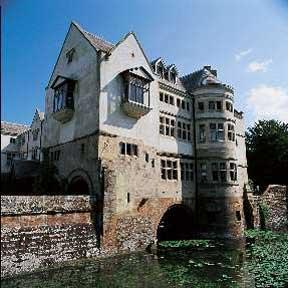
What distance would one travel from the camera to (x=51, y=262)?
1744 centimetres

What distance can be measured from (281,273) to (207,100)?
60.5 ft

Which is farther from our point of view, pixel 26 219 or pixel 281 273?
pixel 26 219

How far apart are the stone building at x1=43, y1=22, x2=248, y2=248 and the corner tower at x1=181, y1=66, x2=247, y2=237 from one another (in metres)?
0.09

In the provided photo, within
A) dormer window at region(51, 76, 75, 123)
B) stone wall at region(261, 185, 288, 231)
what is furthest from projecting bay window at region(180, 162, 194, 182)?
dormer window at region(51, 76, 75, 123)

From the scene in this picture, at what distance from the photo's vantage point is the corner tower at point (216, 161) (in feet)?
95.9

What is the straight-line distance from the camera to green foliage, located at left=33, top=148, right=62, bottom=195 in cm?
2561

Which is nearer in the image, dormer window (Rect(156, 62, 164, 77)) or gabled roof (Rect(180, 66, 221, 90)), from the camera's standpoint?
dormer window (Rect(156, 62, 164, 77))

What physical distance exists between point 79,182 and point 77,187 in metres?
0.71

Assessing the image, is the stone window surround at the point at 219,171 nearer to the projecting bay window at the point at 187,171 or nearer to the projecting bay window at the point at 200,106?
the projecting bay window at the point at 187,171

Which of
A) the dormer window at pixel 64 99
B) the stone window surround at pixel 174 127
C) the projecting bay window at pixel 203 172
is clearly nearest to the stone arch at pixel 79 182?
the dormer window at pixel 64 99

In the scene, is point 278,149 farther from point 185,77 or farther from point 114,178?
point 114,178

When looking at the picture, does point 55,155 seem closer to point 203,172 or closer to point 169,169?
point 169,169

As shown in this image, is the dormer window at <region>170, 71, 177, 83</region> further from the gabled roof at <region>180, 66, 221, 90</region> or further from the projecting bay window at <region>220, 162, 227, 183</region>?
the projecting bay window at <region>220, 162, 227, 183</region>

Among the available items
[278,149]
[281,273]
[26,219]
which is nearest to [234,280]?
[281,273]
